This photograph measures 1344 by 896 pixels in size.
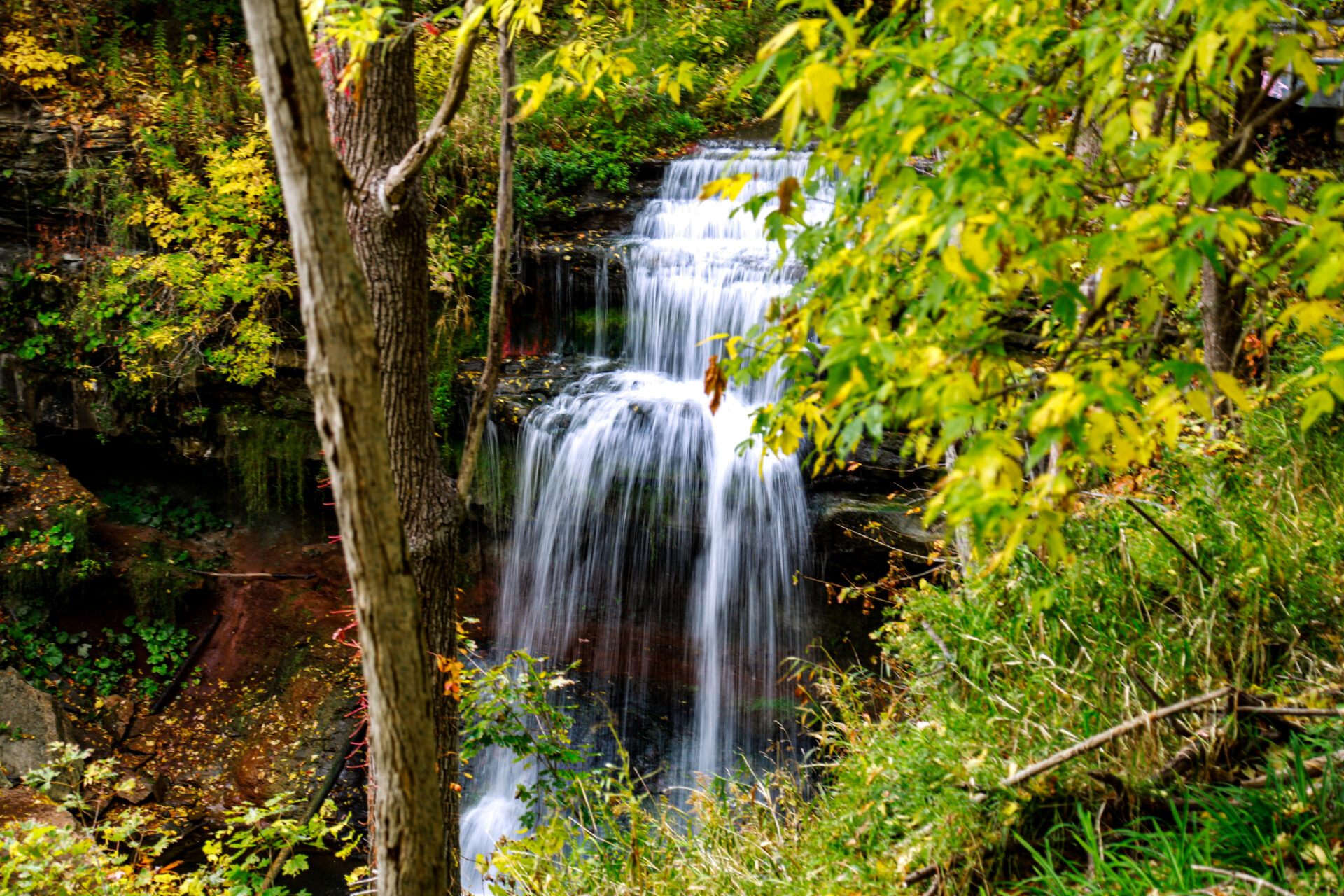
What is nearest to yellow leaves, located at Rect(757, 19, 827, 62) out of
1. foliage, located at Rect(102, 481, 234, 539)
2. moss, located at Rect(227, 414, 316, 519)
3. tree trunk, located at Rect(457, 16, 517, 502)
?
tree trunk, located at Rect(457, 16, 517, 502)

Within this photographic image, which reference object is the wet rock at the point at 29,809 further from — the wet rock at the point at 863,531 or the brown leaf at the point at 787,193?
the wet rock at the point at 863,531

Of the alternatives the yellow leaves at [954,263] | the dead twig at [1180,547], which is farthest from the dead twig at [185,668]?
the yellow leaves at [954,263]

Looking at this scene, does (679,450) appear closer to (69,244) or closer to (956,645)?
(956,645)

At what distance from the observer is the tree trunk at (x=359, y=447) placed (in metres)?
1.79

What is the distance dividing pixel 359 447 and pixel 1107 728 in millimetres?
2622

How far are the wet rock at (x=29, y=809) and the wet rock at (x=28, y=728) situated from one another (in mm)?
521

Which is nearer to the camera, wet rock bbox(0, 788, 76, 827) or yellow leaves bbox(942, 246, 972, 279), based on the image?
yellow leaves bbox(942, 246, 972, 279)

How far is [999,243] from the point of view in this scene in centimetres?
197

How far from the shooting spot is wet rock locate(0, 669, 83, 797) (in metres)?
5.87

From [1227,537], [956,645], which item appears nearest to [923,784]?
[956,645]

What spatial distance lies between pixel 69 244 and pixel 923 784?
964 cm

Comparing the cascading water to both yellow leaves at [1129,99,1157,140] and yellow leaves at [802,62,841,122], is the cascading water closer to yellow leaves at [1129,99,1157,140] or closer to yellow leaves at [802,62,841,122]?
yellow leaves at [1129,99,1157,140]

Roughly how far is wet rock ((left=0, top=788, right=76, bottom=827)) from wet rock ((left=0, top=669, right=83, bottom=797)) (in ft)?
1.71

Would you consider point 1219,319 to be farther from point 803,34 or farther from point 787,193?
point 803,34
